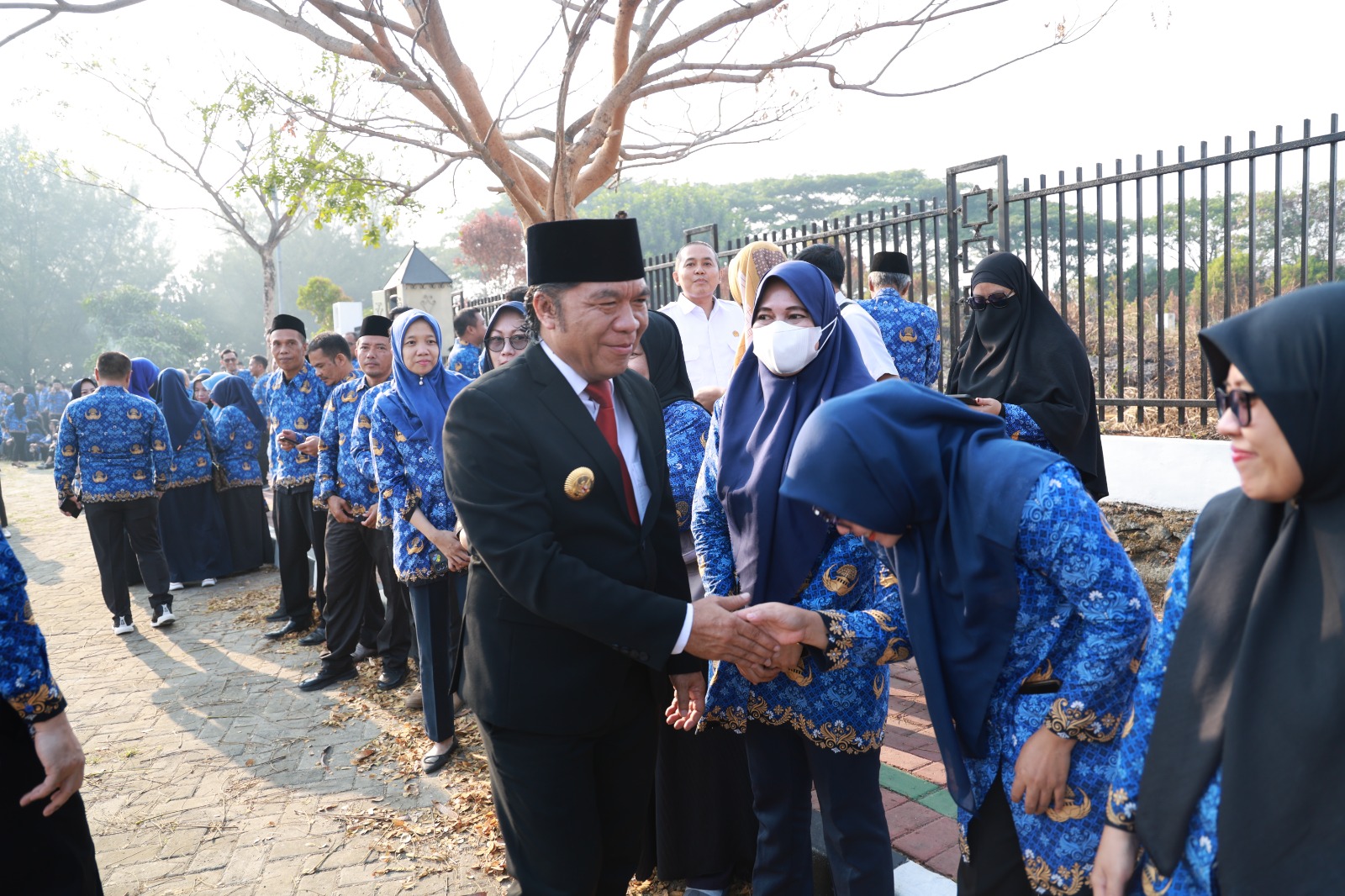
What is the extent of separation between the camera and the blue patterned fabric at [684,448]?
323 centimetres

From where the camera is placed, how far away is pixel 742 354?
2.88 m

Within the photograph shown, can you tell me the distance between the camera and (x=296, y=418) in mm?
6996

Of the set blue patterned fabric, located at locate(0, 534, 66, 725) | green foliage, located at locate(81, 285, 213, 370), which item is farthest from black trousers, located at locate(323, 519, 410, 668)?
green foliage, located at locate(81, 285, 213, 370)

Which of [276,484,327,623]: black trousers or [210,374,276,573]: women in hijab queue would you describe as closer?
[276,484,327,623]: black trousers

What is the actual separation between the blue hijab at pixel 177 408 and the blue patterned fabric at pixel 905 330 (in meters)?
7.57

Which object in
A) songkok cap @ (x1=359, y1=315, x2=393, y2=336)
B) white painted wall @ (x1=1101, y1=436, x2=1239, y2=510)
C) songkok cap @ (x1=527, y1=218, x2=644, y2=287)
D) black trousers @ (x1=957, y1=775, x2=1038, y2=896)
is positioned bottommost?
white painted wall @ (x1=1101, y1=436, x2=1239, y2=510)

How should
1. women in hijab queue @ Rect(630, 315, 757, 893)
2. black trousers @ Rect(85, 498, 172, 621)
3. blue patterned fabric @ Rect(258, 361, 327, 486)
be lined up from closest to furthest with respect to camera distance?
women in hijab queue @ Rect(630, 315, 757, 893) → blue patterned fabric @ Rect(258, 361, 327, 486) → black trousers @ Rect(85, 498, 172, 621)

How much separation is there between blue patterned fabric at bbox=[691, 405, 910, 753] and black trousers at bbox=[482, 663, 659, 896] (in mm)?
Result: 337


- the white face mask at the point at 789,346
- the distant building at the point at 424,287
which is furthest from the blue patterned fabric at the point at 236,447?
the white face mask at the point at 789,346

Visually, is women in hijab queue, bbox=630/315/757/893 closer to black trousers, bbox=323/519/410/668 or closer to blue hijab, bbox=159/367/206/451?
black trousers, bbox=323/519/410/668

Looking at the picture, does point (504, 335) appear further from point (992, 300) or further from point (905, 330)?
point (992, 300)

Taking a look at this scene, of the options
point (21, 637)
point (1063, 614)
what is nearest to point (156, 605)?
point (21, 637)

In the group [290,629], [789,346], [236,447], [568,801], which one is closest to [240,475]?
[236,447]

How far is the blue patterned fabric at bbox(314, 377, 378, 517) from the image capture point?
574cm
